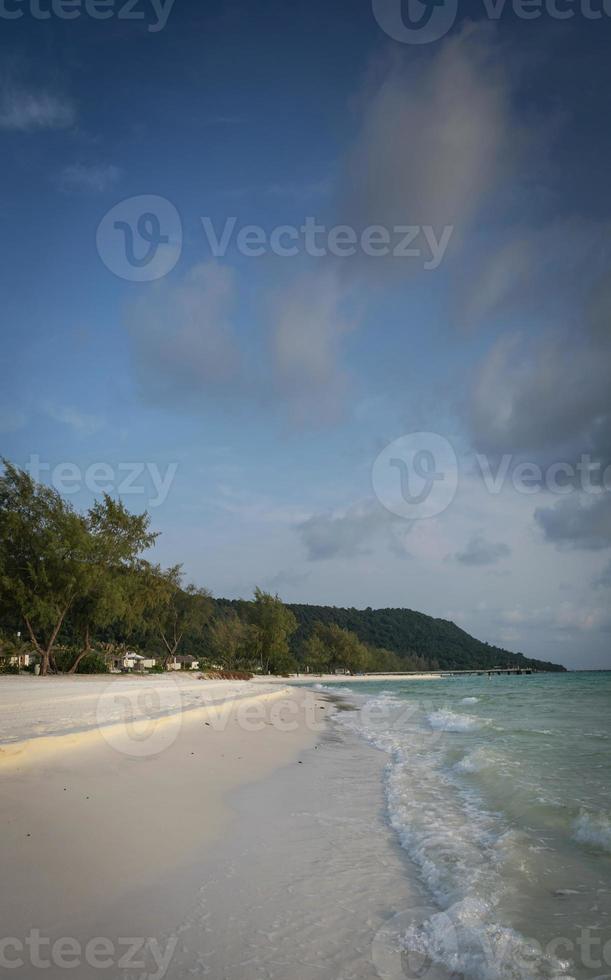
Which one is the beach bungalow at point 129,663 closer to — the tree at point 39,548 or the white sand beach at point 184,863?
the tree at point 39,548

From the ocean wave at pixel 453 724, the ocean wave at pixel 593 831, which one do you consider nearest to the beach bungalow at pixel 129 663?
the ocean wave at pixel 453 724

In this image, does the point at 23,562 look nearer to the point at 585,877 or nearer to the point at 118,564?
the point at 118,564

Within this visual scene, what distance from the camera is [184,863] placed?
5.46 metres

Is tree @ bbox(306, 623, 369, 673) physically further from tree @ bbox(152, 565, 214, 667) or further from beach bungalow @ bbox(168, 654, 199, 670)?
tree @ bbox(152, 565, 214, 667)

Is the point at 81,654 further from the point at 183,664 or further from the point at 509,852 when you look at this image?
the point at 509,852

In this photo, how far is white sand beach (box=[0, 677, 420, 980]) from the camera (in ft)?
12.6

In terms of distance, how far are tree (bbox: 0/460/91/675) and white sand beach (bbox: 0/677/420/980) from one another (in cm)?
3076

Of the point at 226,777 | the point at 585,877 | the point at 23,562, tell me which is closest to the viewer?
the point at 585,877

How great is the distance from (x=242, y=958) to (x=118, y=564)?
44.5 meters

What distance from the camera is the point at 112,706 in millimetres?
18797

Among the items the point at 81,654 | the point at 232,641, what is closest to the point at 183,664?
the point at 232,641

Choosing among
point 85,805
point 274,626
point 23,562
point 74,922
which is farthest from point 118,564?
point 274,626

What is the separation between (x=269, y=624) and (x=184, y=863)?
88.8 meters
